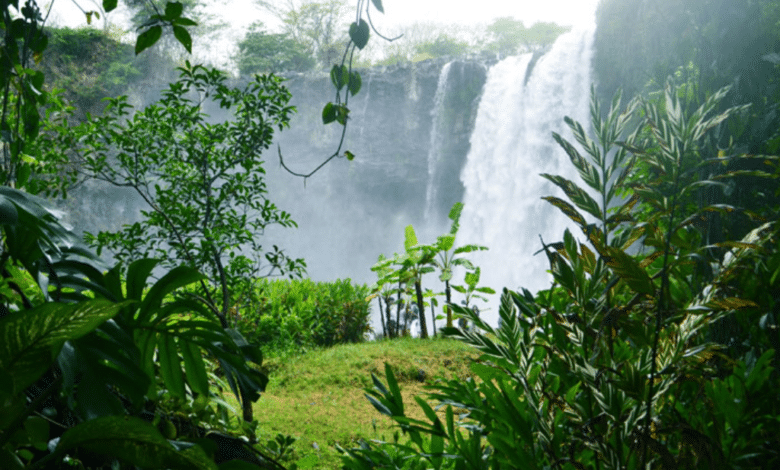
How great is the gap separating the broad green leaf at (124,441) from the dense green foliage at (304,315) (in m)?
5.54

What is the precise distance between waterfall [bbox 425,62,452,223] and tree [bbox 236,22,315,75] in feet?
17.9

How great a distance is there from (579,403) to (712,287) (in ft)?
1.14

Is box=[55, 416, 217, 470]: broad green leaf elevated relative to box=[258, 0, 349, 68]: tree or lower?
lower

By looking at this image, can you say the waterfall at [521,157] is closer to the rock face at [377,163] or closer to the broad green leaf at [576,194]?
the rock face at [377,163]

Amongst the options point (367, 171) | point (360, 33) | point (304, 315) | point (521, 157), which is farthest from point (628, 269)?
point (367, 171)

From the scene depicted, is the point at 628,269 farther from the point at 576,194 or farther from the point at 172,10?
the point at 172,10

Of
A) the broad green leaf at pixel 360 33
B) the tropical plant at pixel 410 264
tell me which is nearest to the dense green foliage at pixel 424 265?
the tropical plant at pixel 410 264

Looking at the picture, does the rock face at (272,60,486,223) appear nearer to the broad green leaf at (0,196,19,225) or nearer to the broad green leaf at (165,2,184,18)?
the broad green leaf at (165,2,184,18)

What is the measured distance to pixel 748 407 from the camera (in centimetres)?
125

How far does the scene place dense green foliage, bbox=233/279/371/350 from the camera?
20.0 feet

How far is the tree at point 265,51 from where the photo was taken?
714 inches

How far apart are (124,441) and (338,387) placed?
4644mm

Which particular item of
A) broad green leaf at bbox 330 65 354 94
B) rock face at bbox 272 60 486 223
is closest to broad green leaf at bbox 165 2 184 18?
broad green leaf at bbox 330 65 354 94

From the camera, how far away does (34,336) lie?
0.36 meters
